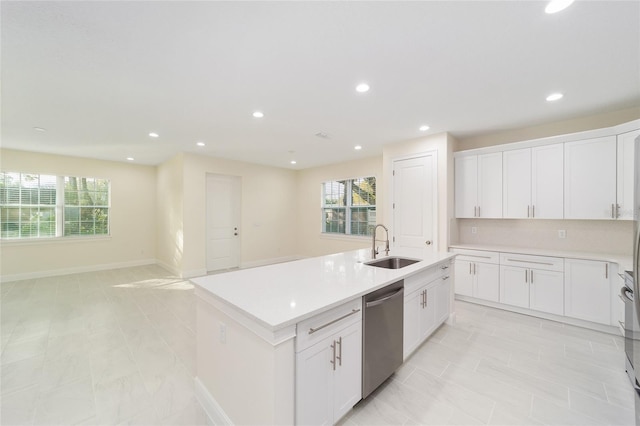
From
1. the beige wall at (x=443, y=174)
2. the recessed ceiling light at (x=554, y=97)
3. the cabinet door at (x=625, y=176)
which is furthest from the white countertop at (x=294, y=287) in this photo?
the cabinet door at (x=625, y=176)

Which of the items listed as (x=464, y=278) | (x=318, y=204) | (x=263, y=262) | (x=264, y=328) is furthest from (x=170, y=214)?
(x=464, y=278)

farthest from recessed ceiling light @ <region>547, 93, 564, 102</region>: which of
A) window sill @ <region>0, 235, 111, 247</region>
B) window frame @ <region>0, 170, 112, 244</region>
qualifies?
Result: window sill @ <region>0, 235, 111, 247</region>

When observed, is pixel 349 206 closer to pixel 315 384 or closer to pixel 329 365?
pixel 329 365

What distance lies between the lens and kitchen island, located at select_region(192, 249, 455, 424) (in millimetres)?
1230

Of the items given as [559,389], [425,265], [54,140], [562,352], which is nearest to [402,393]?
[425,265]

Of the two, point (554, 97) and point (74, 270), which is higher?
point (554, 97)

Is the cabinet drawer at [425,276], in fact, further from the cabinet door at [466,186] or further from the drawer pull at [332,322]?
the cabinet door at [466,186]

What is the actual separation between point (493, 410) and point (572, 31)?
277 cm

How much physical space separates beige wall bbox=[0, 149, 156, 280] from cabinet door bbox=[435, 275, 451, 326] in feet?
23.5

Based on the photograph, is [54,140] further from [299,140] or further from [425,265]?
[425,265]

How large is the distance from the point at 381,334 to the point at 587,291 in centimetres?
298

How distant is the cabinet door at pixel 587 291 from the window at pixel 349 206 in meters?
3.29

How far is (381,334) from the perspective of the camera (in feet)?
6.05

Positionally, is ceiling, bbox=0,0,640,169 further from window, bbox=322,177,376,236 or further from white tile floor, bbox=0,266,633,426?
white tile floor, bbox=0,266,633,426
